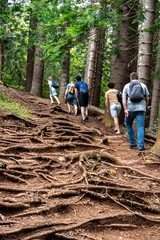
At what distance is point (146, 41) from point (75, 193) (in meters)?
5.41

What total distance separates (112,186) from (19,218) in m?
1.68

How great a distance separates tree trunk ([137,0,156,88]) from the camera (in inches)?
278

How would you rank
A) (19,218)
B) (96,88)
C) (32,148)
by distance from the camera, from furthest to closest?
1. (96,88)
2. (32,148)
3. (19,218)

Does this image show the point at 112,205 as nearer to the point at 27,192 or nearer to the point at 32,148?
the point at 27,192

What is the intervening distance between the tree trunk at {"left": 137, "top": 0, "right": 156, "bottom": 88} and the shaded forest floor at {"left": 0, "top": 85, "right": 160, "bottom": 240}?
8.68 ft

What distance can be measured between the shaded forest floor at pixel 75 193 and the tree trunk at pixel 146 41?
2.64m

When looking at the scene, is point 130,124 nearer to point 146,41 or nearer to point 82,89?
point 146,41

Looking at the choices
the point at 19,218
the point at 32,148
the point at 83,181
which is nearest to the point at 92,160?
the point at 83,181

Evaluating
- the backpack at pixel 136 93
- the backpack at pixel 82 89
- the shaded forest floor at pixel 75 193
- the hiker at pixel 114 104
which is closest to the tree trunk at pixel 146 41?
the backpack at pixel 136 93

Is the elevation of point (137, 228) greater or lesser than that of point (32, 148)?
lesser

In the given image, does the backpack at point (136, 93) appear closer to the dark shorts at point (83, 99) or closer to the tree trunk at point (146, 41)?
the tree trunk at point (146, 41)

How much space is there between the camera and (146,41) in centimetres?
715

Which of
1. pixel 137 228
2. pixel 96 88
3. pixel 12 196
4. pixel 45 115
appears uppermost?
pixel 96 88

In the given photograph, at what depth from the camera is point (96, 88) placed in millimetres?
17391
